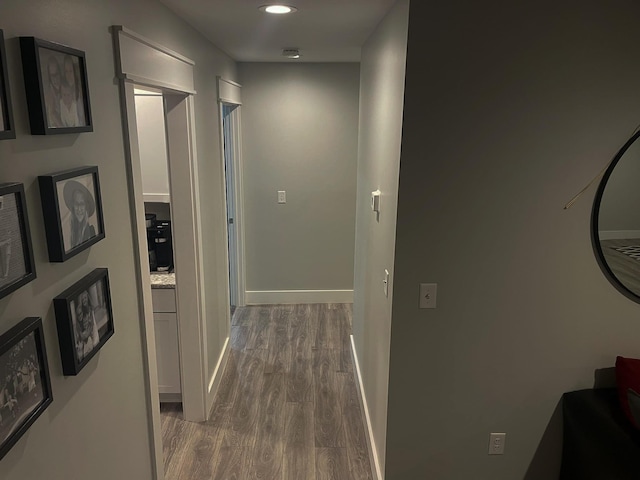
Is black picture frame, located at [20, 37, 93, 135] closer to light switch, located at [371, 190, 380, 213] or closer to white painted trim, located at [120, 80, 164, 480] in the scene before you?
white painted trim, located at [120, 80, 164, 480]

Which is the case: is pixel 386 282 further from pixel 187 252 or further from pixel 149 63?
pixel 149 63

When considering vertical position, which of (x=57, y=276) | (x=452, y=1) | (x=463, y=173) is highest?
(x=452, y=1)

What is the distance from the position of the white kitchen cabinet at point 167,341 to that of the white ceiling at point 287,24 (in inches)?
59.9

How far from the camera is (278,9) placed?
2.12 m

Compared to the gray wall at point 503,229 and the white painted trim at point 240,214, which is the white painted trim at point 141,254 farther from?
the white painted trim at point 240,214

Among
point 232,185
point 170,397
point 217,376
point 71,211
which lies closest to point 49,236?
point 71,211

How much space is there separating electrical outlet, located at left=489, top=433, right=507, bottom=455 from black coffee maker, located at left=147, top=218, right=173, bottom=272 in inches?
80.9

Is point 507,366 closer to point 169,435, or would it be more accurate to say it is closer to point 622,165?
point 622,165

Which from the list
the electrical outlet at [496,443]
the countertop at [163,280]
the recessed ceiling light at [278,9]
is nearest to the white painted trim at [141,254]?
the recessed ceiling light at [278,9]

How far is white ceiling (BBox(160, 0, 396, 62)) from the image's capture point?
6.75 ft

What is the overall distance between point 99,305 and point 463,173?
1.37 meters

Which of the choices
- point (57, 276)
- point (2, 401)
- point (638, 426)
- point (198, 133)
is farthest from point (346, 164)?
point (2, 401)

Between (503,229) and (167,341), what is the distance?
6.82ft

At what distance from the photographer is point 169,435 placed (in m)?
2.86
